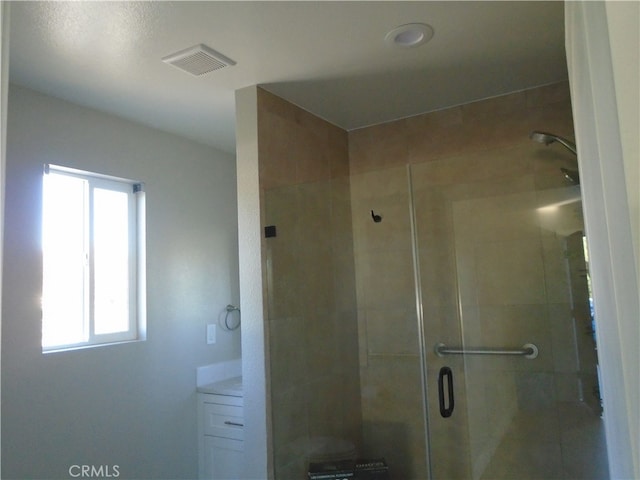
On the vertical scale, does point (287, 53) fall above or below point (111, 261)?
above

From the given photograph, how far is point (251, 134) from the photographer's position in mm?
2170

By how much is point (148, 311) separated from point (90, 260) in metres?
0.42

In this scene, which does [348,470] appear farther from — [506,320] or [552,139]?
[552,139]

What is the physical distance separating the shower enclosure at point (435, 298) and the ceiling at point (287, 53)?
229mm

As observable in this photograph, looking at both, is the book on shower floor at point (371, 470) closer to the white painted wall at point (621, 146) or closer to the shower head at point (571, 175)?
the shower head at point (571, 175)

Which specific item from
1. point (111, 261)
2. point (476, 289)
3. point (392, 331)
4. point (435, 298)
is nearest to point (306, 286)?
point (392, 331)

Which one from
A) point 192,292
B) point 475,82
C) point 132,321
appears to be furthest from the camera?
point 192,292

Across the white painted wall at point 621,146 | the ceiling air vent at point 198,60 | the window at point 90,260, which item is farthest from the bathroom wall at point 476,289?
the white painted wall at point 621,146

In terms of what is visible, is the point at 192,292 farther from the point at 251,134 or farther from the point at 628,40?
the point at 628,40

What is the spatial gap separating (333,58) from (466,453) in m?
2.12

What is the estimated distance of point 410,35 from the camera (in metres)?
1.77

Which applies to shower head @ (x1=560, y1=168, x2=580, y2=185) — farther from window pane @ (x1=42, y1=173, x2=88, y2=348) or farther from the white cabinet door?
window pane @ (x1=42, y1=173, x2=88, y2=348)

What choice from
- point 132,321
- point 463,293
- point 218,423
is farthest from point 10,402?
point 463,293

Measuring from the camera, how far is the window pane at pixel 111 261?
2484 mm
